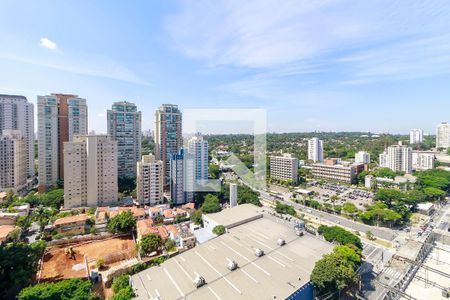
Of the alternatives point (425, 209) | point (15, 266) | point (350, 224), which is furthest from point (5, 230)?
point (425, 209)

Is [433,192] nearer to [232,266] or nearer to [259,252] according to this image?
[259,252]

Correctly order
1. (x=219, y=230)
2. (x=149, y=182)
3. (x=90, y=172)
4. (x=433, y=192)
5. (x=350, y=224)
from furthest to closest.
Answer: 1. (x=433, y=192)
2. (x=149, y=182)
3. (x=90, y=172)
4. (x=350, y=224)
5. (x=219, y=230)

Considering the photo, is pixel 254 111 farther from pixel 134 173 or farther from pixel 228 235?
pixel 134 173

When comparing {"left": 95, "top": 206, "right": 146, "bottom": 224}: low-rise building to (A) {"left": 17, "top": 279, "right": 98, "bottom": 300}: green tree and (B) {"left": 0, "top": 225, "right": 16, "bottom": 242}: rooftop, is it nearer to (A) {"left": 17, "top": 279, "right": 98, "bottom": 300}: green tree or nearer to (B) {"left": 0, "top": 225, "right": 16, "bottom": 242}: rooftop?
(B) {"left": 0, "top": 225, "right": 16, "bottom": 242}: rooftop

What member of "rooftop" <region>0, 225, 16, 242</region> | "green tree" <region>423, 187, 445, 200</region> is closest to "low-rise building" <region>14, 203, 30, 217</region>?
"rooftop" <region>0, 225, 16, 242</region>

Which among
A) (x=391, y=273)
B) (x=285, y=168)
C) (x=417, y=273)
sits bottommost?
(x=417, y=273)

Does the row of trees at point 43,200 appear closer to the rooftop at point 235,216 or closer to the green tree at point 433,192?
the rooftop at point 235,216
